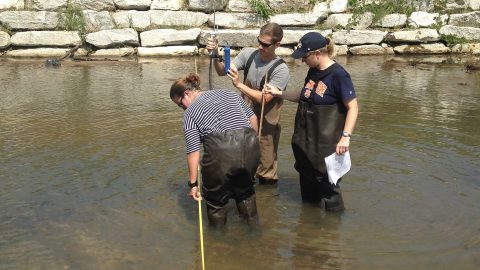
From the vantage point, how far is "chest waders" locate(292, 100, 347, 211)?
5129 millimetres

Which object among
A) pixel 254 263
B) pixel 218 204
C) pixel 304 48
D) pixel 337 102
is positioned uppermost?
pixel 304 48

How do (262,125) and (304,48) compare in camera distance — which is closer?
(304,48)

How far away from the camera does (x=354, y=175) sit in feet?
22.4

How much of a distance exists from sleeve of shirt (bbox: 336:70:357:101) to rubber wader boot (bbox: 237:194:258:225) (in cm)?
→ 130

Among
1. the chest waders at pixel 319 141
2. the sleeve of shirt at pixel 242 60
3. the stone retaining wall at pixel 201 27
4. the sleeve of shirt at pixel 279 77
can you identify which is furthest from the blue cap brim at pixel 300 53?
the stone retaining wall at pixel 201 27

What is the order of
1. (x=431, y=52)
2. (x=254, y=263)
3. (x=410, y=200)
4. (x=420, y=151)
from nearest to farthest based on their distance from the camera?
1. (x=254, y=263)
2. (x=410, y=200)
3. (x=420, y=151)
4. (x=431, y=52)

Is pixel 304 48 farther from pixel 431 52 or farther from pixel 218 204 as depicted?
pixel 431 52

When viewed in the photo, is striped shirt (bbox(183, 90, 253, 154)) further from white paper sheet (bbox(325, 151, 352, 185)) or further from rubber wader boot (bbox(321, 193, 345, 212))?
rubber wader boot (bbox(321, 193, 345, 212))

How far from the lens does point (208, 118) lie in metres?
4.66

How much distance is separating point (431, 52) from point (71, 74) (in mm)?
12259

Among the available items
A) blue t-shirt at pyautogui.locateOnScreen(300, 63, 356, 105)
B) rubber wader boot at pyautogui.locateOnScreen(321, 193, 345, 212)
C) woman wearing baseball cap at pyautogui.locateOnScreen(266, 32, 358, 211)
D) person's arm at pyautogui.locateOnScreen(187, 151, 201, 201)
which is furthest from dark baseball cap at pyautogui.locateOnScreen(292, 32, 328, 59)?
rubber wader boot at pyautogui.locateOnScreen(321, 193, 345, 212)

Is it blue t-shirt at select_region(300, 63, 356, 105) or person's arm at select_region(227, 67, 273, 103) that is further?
person's arm at select_region(227, 67, 273, 103)

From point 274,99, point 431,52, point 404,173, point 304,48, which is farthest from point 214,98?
point 431,52

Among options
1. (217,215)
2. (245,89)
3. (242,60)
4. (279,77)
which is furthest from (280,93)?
(217,215)
